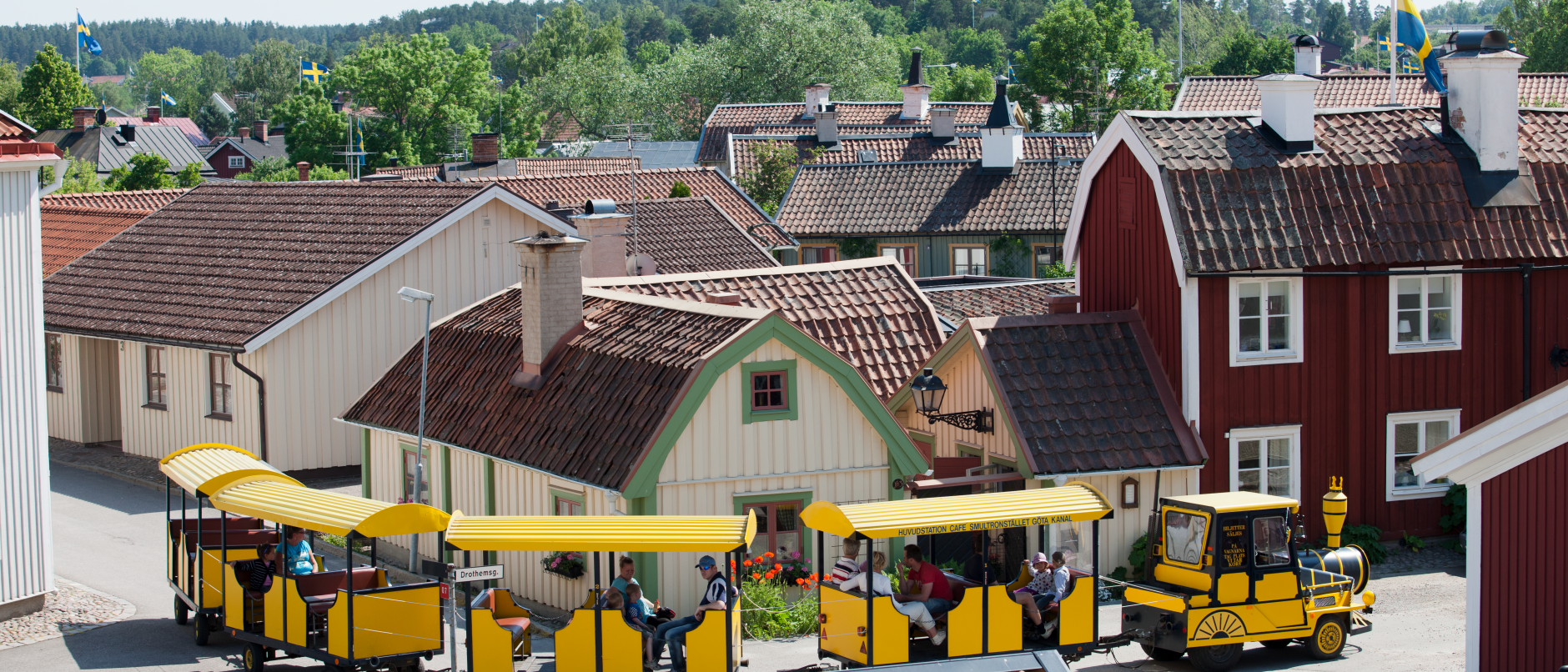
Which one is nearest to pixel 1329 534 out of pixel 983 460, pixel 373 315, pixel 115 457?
pixel 983 460

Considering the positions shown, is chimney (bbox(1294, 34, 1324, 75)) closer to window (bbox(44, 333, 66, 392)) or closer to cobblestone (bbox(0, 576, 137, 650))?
window (bbox(44, 333, 66, 392))

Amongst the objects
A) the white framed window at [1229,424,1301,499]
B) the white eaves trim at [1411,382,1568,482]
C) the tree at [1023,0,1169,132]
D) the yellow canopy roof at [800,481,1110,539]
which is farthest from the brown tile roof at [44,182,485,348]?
the tree at [1023,0,1169,132]

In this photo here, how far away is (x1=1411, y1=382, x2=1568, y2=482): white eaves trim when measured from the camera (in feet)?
43.9

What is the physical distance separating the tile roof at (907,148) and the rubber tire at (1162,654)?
100ft

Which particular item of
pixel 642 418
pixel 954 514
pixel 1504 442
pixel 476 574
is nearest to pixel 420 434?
pixel 642 418

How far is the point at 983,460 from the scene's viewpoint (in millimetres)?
21359

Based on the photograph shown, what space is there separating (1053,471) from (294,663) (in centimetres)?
908

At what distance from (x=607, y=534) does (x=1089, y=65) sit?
66.1 m

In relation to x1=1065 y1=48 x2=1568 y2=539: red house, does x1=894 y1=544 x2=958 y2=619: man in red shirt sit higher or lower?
lower

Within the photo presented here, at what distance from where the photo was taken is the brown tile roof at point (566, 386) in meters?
18.9

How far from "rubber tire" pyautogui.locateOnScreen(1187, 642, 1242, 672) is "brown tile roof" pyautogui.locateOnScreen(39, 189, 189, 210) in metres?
29.8

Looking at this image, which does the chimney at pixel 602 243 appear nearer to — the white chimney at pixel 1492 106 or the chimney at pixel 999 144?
the white chimney at pixel 1492 106

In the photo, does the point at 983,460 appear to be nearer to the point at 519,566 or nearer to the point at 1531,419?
the point at 519,566

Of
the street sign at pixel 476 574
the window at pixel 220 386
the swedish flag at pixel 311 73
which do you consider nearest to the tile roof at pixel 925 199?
the window at pixel 220 386
